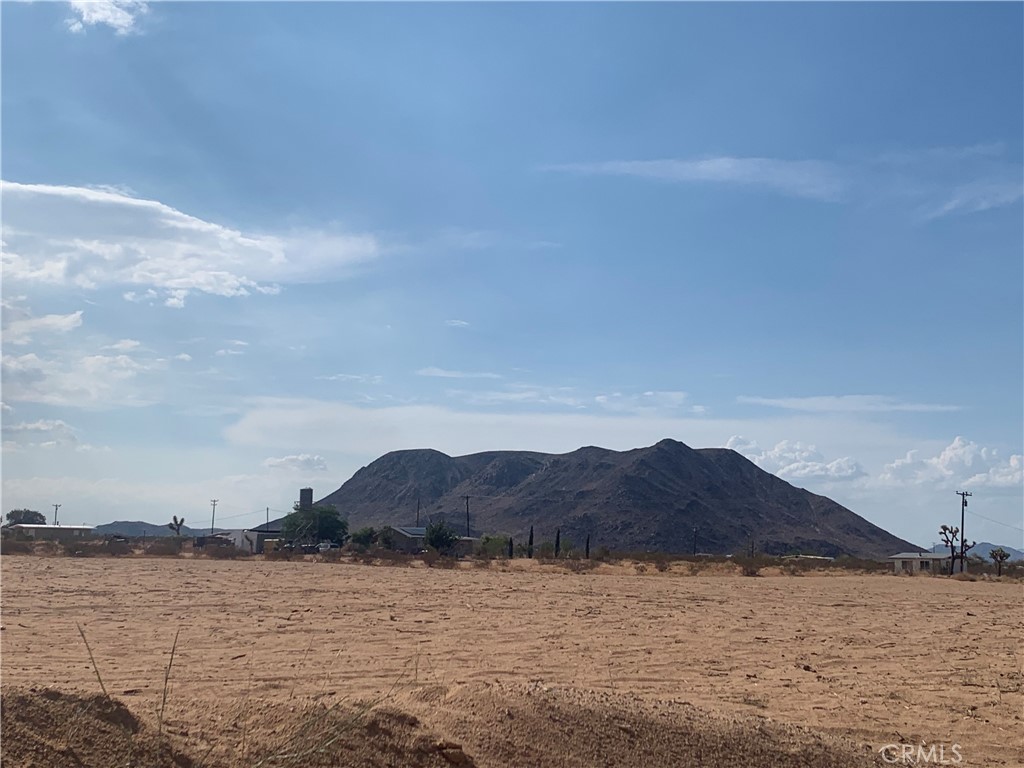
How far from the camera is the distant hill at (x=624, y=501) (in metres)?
125

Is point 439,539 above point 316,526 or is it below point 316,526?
above

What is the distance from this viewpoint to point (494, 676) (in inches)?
436

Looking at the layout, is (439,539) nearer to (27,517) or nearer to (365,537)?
(365,537)

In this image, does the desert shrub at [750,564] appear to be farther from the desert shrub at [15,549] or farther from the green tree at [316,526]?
the green tree at [316,526]

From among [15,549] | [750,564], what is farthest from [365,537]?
[15,549]

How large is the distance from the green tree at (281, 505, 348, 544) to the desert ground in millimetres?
66377

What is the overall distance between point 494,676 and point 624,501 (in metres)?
123

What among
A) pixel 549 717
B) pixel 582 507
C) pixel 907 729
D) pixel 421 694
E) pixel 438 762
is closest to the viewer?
pixel 438 762

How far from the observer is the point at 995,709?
10266 mm

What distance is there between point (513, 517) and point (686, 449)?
35797mm

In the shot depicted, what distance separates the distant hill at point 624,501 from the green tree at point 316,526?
29471mm

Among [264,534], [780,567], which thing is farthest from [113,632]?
[264,534]

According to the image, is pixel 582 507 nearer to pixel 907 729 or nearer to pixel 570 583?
pixel 570 583

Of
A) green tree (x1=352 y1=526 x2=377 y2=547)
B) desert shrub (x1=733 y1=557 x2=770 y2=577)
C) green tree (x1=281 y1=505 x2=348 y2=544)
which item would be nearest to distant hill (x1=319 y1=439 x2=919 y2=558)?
green tree (x1=281 y1=505 x2=348 y2=544)
